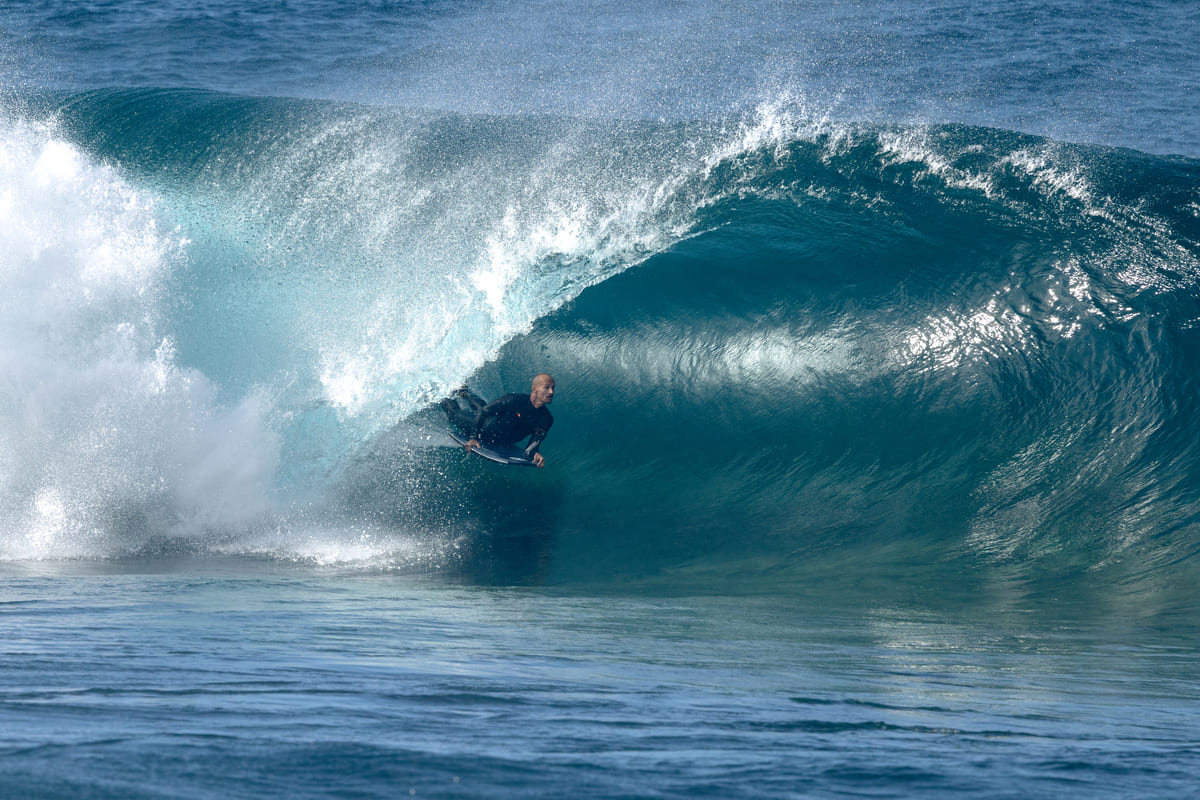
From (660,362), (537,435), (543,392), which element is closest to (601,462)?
(537,435)

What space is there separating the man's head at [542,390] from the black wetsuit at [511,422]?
0.13 metres

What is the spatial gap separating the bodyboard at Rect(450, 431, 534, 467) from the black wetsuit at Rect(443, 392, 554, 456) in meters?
0.05

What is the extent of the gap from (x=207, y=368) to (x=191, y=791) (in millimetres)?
9440

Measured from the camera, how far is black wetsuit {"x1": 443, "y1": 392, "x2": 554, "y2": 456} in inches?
348

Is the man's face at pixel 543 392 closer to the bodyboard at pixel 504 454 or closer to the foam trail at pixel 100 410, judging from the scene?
the bodyboard at pixel 504 454

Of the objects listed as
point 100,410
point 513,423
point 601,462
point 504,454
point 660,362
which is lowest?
point 601,462

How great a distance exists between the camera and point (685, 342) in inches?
420

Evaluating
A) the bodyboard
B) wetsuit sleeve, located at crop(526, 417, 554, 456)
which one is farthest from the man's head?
the bodyboard

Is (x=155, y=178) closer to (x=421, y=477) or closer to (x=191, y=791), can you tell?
(x=421, y=477)

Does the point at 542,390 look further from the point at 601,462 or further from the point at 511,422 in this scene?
the point at 601,462

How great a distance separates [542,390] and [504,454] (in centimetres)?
82

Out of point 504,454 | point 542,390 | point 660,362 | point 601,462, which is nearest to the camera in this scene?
point 542,390

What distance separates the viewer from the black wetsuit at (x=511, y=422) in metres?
8.85

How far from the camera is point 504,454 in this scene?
9000 millimetres
